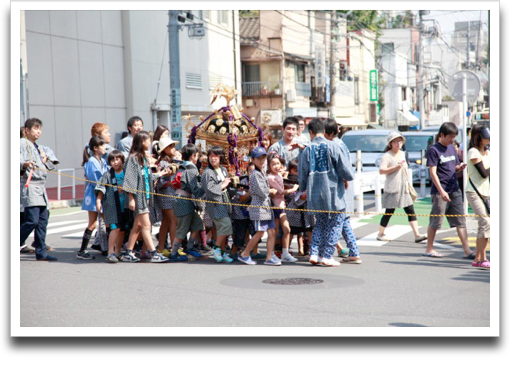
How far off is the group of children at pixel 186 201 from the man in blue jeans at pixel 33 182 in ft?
2.27

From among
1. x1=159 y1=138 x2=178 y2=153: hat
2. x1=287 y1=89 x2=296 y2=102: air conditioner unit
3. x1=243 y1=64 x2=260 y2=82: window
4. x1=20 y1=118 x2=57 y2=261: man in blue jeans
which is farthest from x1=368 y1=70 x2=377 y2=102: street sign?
x1=20 y1=118 x2=57 y2=261: man in blue jeans

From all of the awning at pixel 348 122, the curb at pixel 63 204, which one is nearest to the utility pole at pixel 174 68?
the curb at pixel 63 204

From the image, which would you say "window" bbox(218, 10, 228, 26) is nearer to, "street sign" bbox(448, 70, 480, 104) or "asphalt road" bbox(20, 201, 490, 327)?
"street sign" bbox(448, 70, 480, 104)

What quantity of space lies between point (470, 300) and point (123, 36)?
75.2ft

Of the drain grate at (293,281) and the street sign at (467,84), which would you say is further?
the street sign at (467,84)

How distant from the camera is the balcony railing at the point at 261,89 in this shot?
1626 inches

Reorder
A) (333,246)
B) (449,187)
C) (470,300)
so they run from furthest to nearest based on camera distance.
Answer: (449,187)
(333,246)
(470,300)

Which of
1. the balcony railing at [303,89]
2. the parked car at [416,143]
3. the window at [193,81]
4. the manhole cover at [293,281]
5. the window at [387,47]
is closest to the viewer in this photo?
the manhole cover at [293,281]

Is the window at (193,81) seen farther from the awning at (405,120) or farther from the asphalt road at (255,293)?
the awning at (405,120)

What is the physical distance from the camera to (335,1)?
585 centimetres

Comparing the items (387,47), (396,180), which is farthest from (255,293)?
(387,47)

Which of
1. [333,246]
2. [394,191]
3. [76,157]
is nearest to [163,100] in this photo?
[76,157]

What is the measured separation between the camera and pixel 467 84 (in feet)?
46.5

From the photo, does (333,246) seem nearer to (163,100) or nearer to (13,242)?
(13,242)
